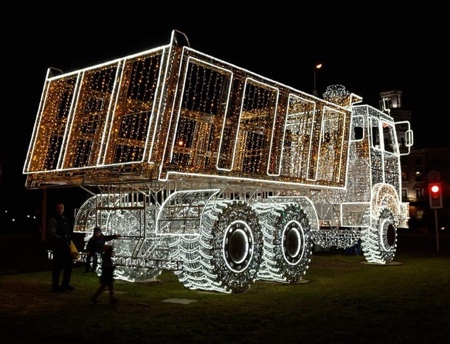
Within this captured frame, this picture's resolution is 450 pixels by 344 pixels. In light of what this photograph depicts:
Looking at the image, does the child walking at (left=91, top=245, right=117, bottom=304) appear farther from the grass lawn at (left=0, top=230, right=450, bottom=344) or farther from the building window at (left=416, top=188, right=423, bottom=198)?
the building window at (left=416, top=188, right=423, bottom=198)

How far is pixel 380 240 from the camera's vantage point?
1645cm

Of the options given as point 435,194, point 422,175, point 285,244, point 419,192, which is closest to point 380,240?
point 435,194

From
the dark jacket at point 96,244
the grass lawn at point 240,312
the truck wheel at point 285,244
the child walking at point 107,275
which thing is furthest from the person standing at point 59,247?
the truck wheel at point 285,244

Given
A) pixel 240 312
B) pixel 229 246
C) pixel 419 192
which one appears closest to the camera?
pixel 240 312

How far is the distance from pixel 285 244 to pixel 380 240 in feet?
17.0

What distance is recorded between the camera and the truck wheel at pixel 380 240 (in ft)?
53.5

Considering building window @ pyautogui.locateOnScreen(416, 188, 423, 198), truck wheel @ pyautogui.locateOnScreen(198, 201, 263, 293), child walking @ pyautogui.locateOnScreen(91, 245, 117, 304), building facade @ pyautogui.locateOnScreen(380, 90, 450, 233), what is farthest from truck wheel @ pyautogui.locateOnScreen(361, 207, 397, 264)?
building window @ pyautogui.locateOnScreen(416, 188, 423, 198)

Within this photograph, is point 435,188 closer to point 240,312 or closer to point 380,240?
point 380,240

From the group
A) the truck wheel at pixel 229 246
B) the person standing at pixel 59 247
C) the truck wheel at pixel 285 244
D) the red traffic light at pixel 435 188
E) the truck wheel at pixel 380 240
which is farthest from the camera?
the red traffic light at pixel 435 188

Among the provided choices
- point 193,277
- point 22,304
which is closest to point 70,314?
point 22,304

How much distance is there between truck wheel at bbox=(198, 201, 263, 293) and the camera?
10.3m

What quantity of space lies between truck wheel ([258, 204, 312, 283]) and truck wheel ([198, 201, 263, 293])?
33.4 inches

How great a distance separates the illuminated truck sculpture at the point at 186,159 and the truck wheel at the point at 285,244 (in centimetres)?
2

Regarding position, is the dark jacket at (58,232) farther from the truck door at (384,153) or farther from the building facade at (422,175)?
the building facade at (422,175)
